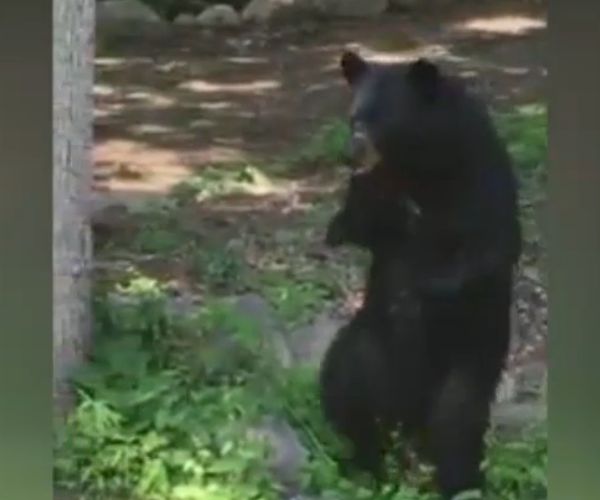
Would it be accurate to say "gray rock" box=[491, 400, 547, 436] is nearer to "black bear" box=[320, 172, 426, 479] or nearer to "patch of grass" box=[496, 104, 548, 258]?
"black bear" box=[320, 172, 426, 479]

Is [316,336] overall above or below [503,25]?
below

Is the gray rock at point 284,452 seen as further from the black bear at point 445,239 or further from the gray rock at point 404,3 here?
the gray rock at point 404,3

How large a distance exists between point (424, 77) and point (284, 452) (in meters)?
0.69

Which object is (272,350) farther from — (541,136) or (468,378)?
(541,136)

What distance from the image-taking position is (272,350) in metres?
2.96

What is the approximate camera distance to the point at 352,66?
293 cm

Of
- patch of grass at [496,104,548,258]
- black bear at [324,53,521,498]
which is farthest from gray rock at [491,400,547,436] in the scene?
patch of grass at [496,104,548,258]

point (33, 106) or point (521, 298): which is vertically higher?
point (33, 106)

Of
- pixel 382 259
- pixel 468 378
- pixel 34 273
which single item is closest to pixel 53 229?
pixel 34 273

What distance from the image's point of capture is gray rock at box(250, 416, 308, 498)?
2.96 meters

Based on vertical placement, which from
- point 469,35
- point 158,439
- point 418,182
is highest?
point 469,35

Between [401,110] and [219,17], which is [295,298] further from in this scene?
[219,17]

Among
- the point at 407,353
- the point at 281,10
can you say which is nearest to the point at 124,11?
the point at 281,10

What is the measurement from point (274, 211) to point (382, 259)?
0.67 feet
